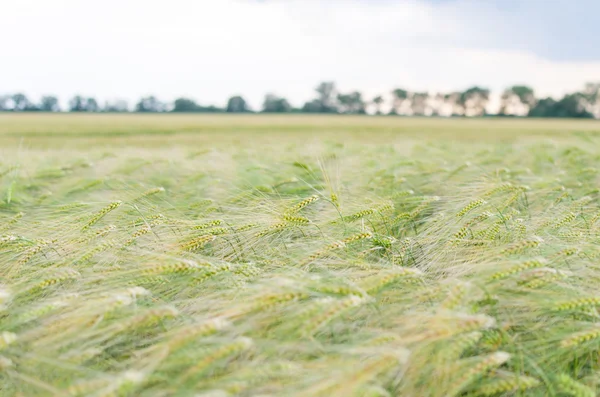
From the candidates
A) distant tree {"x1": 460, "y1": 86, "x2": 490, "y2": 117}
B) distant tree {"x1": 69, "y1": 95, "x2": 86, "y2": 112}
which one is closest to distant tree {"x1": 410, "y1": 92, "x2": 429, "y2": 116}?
distant tree {"x1": 460, "y1": 86, "x2": 490, "y2": 117}

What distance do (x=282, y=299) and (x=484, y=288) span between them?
0.58 meters

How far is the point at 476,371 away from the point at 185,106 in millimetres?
50501

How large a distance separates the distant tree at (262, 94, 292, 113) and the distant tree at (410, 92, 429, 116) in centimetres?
1573

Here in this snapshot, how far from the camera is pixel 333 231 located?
2.01 meters

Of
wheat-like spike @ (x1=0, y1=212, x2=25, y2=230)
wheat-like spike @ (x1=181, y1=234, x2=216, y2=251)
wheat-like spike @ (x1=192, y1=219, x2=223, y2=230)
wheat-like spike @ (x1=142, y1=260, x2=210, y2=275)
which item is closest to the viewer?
wheat-like spike @ (x1=142, y1=260, x2=210, y2=275)

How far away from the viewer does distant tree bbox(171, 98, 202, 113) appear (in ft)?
160

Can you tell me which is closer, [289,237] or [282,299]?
[282,299]

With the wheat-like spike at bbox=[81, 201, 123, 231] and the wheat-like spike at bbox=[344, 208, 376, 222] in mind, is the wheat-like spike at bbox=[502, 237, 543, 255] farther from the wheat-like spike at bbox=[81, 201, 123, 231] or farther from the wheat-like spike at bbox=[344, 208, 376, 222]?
the wheat-like spike at bbox=[81, 201, 123, 231]

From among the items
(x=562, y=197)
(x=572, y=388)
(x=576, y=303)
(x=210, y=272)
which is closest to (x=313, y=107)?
(x=562, y=197)

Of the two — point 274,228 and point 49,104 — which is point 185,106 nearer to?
point 49,104

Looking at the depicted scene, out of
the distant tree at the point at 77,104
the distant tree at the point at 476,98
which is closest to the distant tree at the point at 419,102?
the distant tree at the point at 476,98

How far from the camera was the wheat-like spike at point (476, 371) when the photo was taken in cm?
117

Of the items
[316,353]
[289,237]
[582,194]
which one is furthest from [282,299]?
[582,194]

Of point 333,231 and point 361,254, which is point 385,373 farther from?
point 333,231
